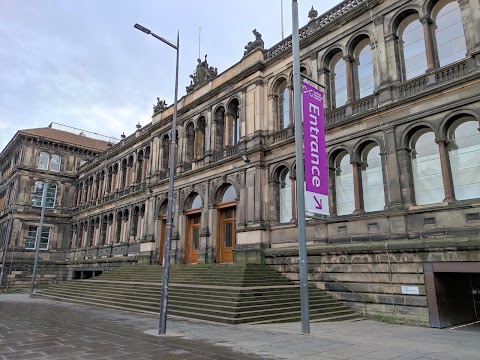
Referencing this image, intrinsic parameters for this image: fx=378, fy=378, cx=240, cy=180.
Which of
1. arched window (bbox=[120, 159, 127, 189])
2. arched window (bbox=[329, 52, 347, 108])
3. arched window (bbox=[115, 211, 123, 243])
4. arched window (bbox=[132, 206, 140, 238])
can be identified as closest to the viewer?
arched window (bbox=[329, 52, 347, 108])

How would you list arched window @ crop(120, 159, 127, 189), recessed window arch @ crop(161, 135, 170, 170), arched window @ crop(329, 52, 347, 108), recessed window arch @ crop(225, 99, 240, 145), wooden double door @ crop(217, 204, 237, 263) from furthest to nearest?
arched window @ crop(120, 159, 127, 189) → recessed window arch @ crop(161, 135, 170, 170) → recessed window arch @ crop(225, 99, 240, 145) → wooden double door @ crop(217, 204, 237, 263) → arched window @ crop(329, 52, 347, 108)

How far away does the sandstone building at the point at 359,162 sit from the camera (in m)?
13.5

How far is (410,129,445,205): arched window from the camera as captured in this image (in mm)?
14250

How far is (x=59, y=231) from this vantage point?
43688 mm

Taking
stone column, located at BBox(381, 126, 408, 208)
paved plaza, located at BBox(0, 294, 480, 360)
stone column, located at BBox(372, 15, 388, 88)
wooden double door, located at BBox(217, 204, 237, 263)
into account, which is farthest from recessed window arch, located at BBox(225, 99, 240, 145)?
paved plaza, located at BBox(0, 294, 480, 360)

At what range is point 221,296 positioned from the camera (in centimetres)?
1417

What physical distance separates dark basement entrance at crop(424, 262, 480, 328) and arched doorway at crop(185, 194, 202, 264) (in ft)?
49.9

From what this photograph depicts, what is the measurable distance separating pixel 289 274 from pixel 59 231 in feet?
114

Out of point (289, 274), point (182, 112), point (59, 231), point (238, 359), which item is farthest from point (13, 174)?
point (238, 359)

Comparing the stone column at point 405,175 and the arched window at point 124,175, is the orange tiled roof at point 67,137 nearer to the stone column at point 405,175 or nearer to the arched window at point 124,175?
the arched window at point 124,175

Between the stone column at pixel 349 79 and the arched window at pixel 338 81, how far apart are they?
0.41 metres

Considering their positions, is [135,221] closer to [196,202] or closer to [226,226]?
[196,202]

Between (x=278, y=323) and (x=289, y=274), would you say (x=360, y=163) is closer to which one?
(x=289, y=274)

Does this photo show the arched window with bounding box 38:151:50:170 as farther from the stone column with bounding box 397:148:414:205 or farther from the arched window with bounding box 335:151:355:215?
the stone column with bounding box 397:148:414:205
